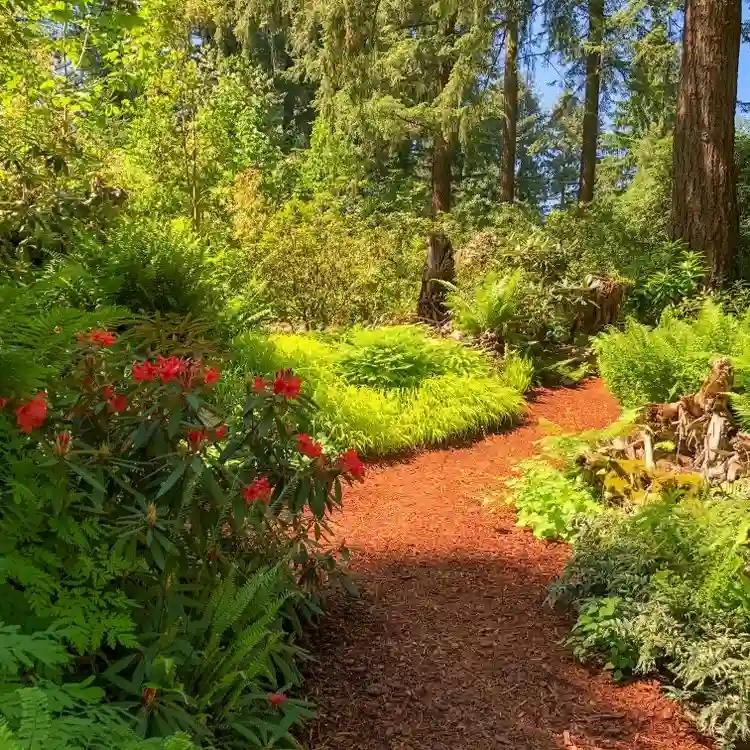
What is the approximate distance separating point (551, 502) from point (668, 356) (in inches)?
73.6

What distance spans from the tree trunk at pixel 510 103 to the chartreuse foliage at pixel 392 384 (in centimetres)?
1014

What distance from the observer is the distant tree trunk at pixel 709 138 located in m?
8.05

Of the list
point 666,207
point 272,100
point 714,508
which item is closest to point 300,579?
point 714,508

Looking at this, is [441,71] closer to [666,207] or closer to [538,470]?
[666,207]

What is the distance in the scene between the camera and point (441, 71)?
1473 cm

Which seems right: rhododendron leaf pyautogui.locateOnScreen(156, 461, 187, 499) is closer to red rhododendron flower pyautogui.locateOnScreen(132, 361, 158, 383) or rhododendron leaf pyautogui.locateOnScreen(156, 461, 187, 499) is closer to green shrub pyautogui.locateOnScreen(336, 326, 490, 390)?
red rhododendron flower pyautogui.locateOnScreen(132, 361, 158, 383)

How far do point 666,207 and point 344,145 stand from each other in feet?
27.6

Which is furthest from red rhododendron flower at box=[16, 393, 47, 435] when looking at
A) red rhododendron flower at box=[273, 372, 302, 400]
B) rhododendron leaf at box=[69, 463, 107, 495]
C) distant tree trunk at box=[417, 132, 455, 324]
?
distant tree trunk at box=[417, 132, 455, 324]

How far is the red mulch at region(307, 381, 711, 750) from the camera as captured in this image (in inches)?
104

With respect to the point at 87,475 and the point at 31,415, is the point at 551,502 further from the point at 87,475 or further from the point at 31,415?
the point at 31,415

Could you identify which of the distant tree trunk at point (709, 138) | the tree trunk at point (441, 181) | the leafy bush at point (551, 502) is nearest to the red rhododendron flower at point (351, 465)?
the leafy bush at point (551, 502)

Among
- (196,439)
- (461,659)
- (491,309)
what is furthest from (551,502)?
(491,309)

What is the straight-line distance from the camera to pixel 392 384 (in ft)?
21.8

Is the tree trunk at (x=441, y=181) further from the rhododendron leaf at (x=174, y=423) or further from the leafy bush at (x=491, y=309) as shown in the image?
the rhododendron leaf at (x=174, y=423)
